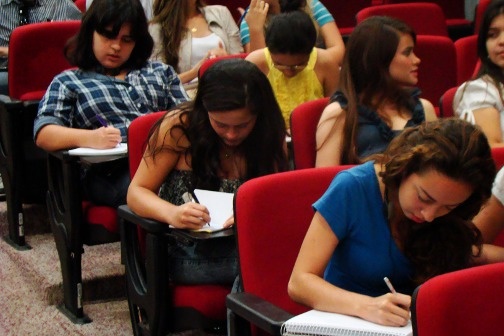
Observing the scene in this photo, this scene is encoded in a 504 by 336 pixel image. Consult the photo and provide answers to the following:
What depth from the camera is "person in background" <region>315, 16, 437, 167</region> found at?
2.77 meters

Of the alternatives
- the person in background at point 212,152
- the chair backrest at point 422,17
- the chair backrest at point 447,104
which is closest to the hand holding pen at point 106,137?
the person in background at point 212,152

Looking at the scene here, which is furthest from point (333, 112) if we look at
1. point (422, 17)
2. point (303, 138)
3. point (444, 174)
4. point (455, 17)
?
point (455, 17)

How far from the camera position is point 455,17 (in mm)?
5945

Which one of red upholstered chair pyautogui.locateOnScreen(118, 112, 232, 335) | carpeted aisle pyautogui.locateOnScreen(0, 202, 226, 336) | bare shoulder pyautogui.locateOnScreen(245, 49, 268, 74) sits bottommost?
carpeted aisle pyautogui.locateOnScreen(0, 202, 226, 336)

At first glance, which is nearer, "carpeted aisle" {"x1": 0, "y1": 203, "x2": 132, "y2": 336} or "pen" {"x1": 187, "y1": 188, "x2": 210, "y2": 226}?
"pen" {"x1": 187, "y1": 188, "x2": 210, "y2": 226}

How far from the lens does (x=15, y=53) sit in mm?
3820

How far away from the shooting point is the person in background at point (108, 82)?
3.26m

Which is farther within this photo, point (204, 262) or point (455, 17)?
point (455, 17)

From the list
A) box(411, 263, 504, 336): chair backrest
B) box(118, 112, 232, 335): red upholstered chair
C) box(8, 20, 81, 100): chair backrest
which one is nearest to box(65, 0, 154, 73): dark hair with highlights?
box(8, 20, 81, 100): chair backrest

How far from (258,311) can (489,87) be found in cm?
154

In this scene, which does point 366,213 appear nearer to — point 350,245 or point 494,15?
point 350,245

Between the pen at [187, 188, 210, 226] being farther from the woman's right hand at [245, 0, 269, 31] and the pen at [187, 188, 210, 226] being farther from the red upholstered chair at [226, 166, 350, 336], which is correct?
the woman's right hand at [245, 0, 269, 31]

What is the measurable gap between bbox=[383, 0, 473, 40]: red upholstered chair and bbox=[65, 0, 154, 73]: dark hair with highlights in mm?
2630

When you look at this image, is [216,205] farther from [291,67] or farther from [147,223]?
[291,67]
